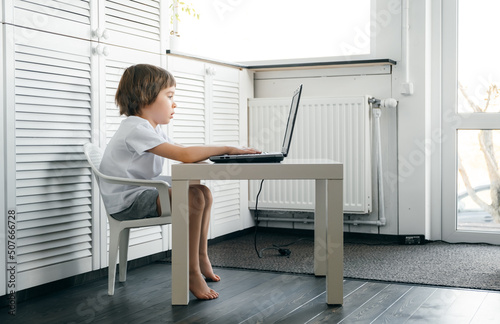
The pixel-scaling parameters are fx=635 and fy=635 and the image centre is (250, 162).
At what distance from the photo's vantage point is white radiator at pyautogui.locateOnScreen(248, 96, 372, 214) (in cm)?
352

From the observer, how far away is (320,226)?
2605mm

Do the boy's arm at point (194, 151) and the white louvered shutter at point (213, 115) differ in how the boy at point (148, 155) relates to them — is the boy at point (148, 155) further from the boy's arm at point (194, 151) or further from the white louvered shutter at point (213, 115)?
the white louvered shutter at point (213, 115)

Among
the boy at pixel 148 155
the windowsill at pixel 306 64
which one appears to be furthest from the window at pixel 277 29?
the boy at pixel 148 155

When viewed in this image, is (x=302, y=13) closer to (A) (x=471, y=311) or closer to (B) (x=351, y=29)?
(B) (x=351, y=29)

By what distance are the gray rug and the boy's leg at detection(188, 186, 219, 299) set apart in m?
0.59

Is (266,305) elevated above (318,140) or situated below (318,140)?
below

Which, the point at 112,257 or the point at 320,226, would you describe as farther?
the point at 320,226

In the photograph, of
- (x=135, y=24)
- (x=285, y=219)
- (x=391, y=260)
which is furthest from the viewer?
(x=285, y=219)

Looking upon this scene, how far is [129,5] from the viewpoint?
9.07ft

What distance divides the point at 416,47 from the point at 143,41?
4.98ft

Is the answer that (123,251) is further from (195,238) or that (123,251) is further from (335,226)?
(335,226)

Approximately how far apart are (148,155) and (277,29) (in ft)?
5.90

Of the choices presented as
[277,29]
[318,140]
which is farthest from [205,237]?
[277,29]

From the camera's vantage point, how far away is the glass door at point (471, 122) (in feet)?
11.3
